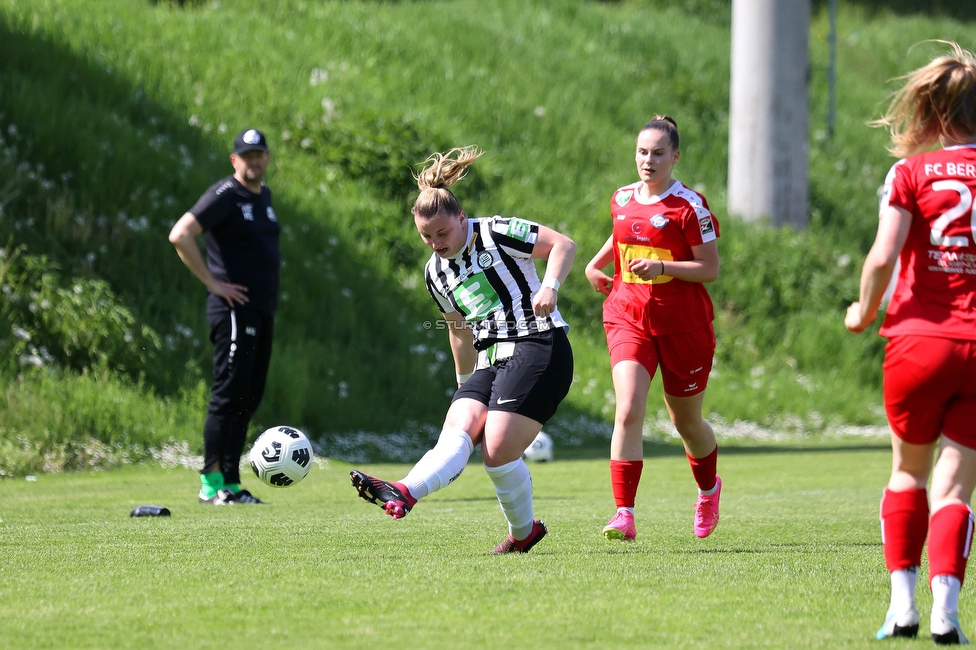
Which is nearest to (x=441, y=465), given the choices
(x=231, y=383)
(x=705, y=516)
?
(x=705, y=516)

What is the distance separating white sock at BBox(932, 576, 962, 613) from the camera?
3.59m

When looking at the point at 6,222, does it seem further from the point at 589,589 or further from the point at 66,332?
the point at 589,589

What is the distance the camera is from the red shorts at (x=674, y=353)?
623 cm

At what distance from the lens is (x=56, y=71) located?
51.4 feet

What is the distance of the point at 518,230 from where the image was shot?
5703 millimetres

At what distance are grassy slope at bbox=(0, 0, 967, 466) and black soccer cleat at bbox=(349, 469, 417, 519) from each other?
307 inches

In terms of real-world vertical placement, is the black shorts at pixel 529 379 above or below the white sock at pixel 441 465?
above

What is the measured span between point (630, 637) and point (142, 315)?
10373 mm

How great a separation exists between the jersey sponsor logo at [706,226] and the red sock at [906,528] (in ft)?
8.59

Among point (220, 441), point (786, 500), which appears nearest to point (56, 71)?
point (220, 441)

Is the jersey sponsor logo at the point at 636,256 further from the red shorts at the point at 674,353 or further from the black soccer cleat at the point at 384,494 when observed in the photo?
the black soccer cleat at the point at 384,494

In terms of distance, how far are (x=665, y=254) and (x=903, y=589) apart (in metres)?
2.84

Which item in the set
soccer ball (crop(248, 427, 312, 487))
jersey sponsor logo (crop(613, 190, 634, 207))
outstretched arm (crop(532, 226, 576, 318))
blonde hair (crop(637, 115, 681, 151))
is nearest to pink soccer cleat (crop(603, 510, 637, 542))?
outstretched arm (crop(532, 226, 576, 318))

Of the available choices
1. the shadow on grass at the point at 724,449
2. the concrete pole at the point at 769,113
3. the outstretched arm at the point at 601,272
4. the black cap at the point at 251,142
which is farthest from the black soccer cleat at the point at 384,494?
the concrete pole at the point at 769,113
